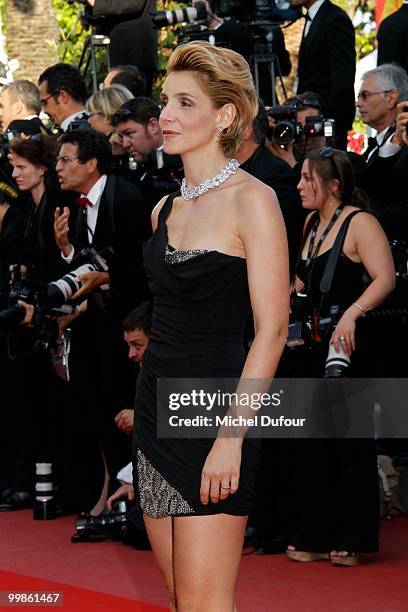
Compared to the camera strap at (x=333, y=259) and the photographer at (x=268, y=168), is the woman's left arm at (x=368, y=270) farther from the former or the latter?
the photographer at (x=268, y=168)

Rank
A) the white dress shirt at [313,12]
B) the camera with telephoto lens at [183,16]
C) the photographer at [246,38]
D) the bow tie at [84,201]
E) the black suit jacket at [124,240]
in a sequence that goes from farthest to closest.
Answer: the camera with telephoto lens at [183,16] < the photographer at [246,38] < the white dress shirt at [313,12] < the bow tie at [84,201] < the black suit jacket at [124,240]

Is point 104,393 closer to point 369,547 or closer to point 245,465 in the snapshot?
point 369,547

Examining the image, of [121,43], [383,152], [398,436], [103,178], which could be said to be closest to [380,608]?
[398,436]

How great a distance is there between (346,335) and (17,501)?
2615 millimetres

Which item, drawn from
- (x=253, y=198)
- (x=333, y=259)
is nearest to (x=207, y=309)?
(x=253, y=198)

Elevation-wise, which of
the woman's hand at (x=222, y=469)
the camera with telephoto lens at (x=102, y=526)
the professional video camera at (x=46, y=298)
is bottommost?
the camera with telephoto lens at (x=102, y=526)

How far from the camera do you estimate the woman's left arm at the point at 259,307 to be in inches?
116

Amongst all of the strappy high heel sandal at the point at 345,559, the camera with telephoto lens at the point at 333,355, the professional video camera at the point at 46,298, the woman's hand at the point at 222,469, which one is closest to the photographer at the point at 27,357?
the professional video camera at the point at 46,298

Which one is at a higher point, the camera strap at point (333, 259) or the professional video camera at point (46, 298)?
the camera strap at point (333, 259)

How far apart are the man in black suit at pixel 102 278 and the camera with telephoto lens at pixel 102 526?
293 mm

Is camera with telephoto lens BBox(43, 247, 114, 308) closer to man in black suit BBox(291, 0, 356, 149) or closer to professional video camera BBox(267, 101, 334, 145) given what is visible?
professional video camera BBox(267, 101, 334, 145)

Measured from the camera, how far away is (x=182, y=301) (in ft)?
10.3

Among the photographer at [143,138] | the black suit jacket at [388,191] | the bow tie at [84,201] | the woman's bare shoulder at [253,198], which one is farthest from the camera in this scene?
the photographer at [143,138]

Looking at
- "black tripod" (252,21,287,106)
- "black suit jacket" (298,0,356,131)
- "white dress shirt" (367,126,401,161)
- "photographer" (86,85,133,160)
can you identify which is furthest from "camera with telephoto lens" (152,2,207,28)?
"white dress shirt" (367,126,401,161)
